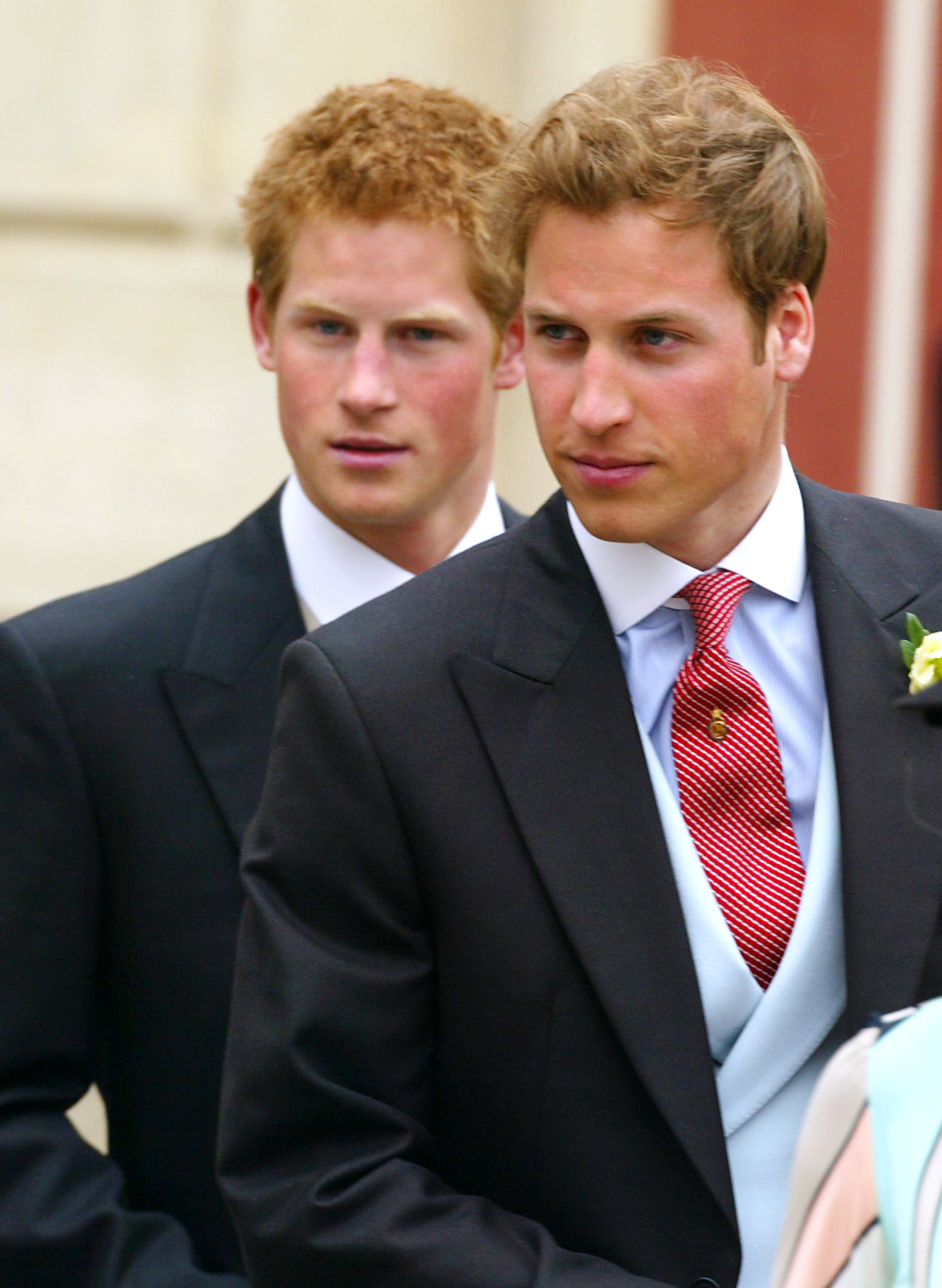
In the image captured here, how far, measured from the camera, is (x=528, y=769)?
223cm

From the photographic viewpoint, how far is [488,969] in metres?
2.17

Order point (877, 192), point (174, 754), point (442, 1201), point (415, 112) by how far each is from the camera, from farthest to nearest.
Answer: point (877, 192), point (415, 112), point (174, 754), point (442, 1201)

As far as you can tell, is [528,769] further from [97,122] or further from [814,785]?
[97,122]

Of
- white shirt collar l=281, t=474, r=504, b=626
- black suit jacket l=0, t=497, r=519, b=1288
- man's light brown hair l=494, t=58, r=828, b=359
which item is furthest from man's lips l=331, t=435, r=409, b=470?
man's light brown hair l=494, t=58, r=828, b=359

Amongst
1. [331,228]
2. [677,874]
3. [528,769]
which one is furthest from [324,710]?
[331,228]

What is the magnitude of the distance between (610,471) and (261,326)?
0.97 metres

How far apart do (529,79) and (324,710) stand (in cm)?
349

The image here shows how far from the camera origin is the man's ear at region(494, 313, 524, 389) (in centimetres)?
296

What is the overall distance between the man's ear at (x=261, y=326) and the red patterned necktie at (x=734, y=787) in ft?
2.89

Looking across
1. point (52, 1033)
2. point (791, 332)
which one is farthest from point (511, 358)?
point (52, 1033)

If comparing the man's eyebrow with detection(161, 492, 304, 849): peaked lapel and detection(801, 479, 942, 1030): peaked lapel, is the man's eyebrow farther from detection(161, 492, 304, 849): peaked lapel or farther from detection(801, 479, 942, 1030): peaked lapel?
detection(161, 492, 304, 849): peaked lapel

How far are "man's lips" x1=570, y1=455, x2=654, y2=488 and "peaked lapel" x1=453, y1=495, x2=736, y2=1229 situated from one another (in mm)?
190

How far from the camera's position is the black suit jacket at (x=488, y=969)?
213 centimetres

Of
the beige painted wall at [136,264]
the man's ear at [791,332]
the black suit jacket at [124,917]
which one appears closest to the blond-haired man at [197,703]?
the black suit jacket at [124,917]
